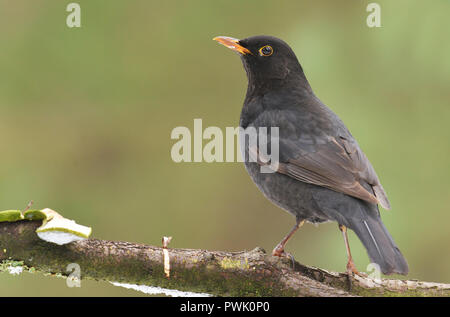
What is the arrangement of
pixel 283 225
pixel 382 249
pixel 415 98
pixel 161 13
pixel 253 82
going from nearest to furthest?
1. pixel 382 249
2. pixel 253 82
3. pixel 415 98
4. pixel 283 225
5. pixel 161 13

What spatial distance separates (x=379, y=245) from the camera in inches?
162

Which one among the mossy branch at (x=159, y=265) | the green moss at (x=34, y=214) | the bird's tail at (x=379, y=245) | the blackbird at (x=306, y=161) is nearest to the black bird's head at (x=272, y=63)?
the blackbird at (x=306, y=161)

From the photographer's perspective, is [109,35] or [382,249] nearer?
[382,249]

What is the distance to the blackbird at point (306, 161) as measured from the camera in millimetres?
4398

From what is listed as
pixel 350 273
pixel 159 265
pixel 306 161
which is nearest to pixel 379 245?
pixel 350 273

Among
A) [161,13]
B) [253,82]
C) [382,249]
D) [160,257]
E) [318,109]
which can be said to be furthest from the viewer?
[161,13]

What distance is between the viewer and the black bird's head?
561 cm

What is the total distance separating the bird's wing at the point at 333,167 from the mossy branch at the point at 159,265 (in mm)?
852

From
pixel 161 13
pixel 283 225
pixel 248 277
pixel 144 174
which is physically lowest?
pixel 248 277

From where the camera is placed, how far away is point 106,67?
741 centimetres

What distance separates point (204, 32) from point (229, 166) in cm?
167

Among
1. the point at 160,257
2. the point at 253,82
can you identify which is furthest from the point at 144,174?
the point at 160,257

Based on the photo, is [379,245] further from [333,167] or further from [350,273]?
[333,167]

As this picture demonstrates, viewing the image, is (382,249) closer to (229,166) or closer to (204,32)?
(229,166)
